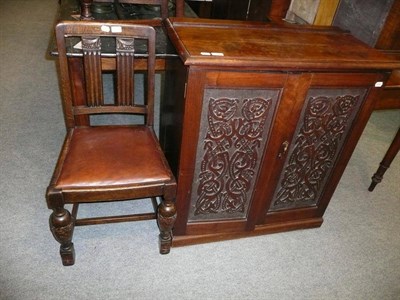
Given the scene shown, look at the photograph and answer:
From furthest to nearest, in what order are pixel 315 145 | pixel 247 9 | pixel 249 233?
pixel 247 9 → pixel 249 233 → pixel 315 145

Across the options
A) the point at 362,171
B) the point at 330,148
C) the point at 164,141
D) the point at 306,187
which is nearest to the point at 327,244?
the point at 306,187

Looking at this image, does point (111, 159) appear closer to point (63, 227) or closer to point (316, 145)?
point (63, 227)

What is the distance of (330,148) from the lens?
1.55 m

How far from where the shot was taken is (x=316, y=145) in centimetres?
151

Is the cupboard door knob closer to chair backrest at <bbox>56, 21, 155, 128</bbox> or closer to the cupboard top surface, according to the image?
the cupboard top surface

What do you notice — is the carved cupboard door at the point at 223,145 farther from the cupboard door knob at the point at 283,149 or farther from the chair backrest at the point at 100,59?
the chair backrest at the point at 100,59

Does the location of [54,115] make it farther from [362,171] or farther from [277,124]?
[362,171]

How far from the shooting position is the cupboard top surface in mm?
1162

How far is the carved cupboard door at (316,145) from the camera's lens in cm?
135

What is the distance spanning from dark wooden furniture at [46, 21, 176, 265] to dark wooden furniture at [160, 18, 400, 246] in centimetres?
11

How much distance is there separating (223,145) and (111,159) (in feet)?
1.55

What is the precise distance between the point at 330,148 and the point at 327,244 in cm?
58

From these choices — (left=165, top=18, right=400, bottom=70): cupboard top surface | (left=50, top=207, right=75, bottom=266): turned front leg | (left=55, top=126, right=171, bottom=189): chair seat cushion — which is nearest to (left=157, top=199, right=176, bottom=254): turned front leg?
(left=55, top=126, right=171, bottom=189): chair seat cushion

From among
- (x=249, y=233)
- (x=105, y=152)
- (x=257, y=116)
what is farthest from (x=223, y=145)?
(x=249, y=233)
